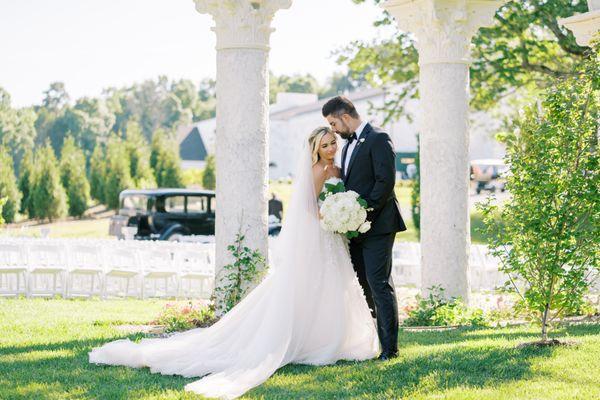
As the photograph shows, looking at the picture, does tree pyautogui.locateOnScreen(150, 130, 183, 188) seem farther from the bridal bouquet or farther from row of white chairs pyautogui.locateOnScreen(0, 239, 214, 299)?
the bridal bouquet

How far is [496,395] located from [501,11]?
45.8 ft

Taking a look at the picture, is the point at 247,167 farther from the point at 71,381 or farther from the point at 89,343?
the point at 71,381

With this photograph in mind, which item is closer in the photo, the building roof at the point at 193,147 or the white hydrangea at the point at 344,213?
the white hydrangea at the point at 344,213

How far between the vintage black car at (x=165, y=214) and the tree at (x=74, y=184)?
13.1 m

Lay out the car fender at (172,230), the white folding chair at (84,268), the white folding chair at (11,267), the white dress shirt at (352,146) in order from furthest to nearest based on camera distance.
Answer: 1. the car fender at (172,230)
2. the white folding chair at (84,268)
3. the white folding chair at (11,267)
4. the white dress shirt at (352,146)

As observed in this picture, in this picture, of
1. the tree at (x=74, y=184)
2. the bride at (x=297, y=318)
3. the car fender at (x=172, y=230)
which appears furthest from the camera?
the tree at (x=74, y=184)

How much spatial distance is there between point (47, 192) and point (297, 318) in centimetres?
2896

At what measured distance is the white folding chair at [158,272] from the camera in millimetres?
13277

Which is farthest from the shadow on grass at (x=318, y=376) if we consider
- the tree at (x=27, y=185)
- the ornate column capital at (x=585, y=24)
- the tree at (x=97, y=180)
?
the tree at (x=97, y=180)

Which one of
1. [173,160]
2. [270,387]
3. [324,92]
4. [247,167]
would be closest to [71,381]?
[270,387]

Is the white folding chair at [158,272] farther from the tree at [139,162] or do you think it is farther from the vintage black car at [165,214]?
the tree at [139,162]

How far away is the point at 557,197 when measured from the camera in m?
6.49

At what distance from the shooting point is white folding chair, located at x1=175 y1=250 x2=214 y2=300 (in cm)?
1354

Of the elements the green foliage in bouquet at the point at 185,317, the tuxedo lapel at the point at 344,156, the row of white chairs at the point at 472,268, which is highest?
the tuxedo lapel at the point at 344,156
